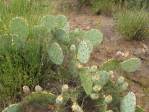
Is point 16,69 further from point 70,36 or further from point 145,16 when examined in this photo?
point 145,16

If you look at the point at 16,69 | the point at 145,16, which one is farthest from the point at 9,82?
the point at 145,16

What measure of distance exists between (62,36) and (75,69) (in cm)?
31

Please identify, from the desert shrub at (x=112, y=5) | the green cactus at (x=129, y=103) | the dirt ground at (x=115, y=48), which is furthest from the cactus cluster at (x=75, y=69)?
the desert shrub at (x=112, y=5)

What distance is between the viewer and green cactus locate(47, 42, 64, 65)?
3.72 m

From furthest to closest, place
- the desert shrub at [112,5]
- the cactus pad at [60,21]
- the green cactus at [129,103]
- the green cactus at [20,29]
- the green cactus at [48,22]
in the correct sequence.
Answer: the desert shrub at [112,5]
the cactus pad at [60,21]
the green cactus at [48,22]
the green cactus at [20,29]
the green cactus at [129,103]

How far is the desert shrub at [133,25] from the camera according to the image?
16.9ft

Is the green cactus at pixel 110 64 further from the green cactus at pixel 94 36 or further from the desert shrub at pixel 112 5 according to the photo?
the desert shrub at pixel 112 5

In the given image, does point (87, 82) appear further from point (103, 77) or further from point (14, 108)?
point (14, 108)

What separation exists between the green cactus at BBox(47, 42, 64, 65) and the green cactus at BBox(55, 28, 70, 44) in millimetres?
140

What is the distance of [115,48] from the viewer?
5.09 meters

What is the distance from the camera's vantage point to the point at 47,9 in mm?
4547

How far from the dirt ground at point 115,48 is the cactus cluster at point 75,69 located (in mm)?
535

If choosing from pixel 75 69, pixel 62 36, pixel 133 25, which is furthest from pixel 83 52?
pixel 133 25

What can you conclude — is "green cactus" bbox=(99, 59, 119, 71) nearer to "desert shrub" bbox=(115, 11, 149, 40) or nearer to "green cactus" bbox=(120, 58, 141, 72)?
"green cactus" bbox=(120, 58, 141, 72)
